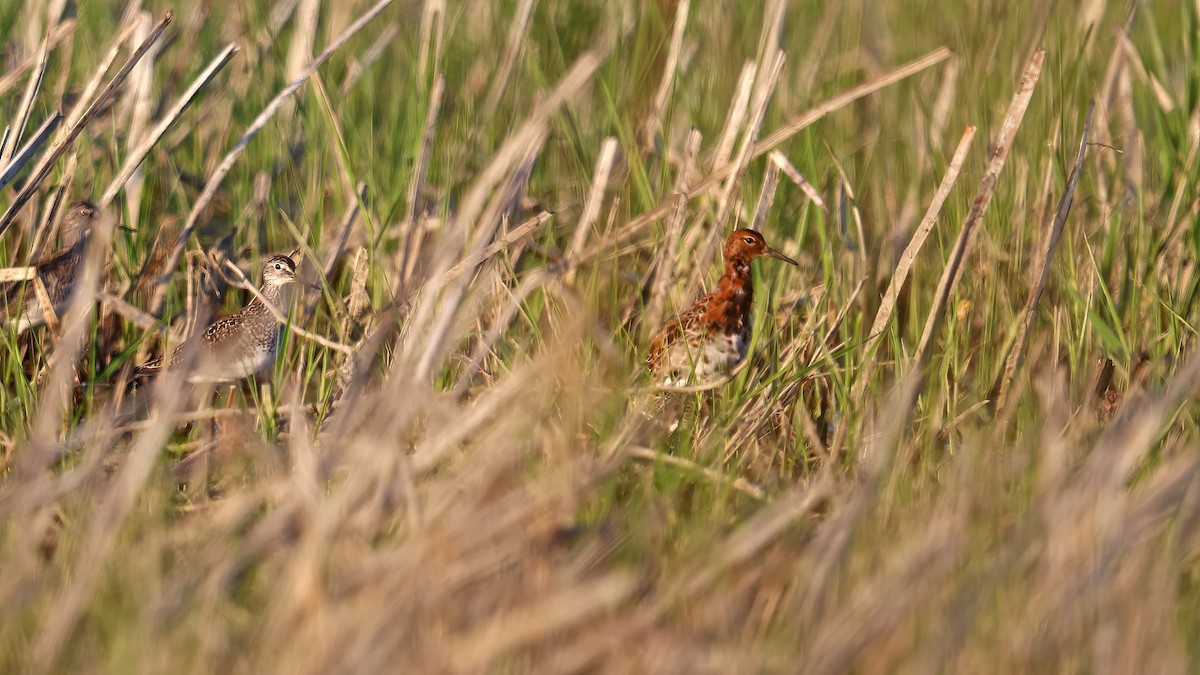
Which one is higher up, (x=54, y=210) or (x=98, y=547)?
(x=98, y=547)

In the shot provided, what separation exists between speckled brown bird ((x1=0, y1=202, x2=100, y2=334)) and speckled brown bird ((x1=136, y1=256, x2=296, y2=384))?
377 mm

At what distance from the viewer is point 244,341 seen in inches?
194

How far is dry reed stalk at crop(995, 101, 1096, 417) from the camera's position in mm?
4492

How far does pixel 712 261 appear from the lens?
17.2 ft

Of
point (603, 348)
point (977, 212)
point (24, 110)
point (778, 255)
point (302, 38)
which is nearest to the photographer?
point (603, 348)

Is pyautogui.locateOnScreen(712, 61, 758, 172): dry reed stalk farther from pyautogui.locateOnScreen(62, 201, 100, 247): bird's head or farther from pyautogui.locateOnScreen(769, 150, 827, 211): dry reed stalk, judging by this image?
pyautogui.locateOnScreen(62, 201, 100, 247): bird's head

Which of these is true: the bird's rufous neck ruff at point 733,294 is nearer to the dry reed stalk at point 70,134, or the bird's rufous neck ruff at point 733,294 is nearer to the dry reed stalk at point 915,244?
the dry reed stalk at point 915,244

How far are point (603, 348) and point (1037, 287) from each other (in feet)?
4.42

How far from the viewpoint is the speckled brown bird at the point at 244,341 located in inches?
186

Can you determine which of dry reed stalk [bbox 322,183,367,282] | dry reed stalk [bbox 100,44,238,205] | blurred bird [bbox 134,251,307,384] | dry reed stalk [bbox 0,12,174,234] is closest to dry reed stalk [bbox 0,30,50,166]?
dry reed stalk [bbox 0,12,174,234]

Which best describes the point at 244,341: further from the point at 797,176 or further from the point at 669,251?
the point at 797,176

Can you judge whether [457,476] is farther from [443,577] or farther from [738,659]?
[738,659]

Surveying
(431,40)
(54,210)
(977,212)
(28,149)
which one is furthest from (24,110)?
(977,212)

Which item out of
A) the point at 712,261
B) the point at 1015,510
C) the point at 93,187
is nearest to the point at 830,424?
the point at 712,261
